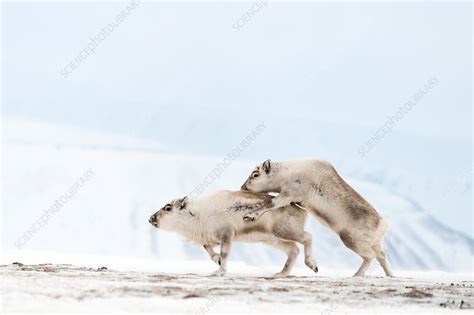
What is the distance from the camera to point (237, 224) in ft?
38.5

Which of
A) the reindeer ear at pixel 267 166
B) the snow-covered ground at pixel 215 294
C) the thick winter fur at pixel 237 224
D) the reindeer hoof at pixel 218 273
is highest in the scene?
the reindeer ear at pixel 267 166

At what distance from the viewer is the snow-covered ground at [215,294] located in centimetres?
831

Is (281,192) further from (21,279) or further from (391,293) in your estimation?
(21,279)

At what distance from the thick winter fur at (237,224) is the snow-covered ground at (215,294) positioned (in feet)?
2.47

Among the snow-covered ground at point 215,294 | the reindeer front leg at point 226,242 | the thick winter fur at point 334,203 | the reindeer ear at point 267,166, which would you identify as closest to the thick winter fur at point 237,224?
the reindeer front leg at point 226,242

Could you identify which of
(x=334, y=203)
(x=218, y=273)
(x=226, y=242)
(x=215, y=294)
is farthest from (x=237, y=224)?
(x=215, y=294)

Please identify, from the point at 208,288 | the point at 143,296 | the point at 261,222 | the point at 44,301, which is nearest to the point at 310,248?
the point at 261,222

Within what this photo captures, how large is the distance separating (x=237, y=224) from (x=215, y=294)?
2810 millimetres

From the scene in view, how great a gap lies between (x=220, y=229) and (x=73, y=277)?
2.30 meters

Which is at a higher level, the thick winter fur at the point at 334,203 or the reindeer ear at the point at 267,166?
the reindeer ear at the point at 267,166

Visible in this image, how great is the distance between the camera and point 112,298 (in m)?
8.52

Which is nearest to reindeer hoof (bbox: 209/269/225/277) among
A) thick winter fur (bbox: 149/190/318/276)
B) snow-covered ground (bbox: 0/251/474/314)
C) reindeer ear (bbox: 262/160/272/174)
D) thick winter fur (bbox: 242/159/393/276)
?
thick winter fur (bbox: 149/190/318/276)

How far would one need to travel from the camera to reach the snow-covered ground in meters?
8.31

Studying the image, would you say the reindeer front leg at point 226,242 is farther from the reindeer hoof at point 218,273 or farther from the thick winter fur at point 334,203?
the thick winter fur at point 334,203
